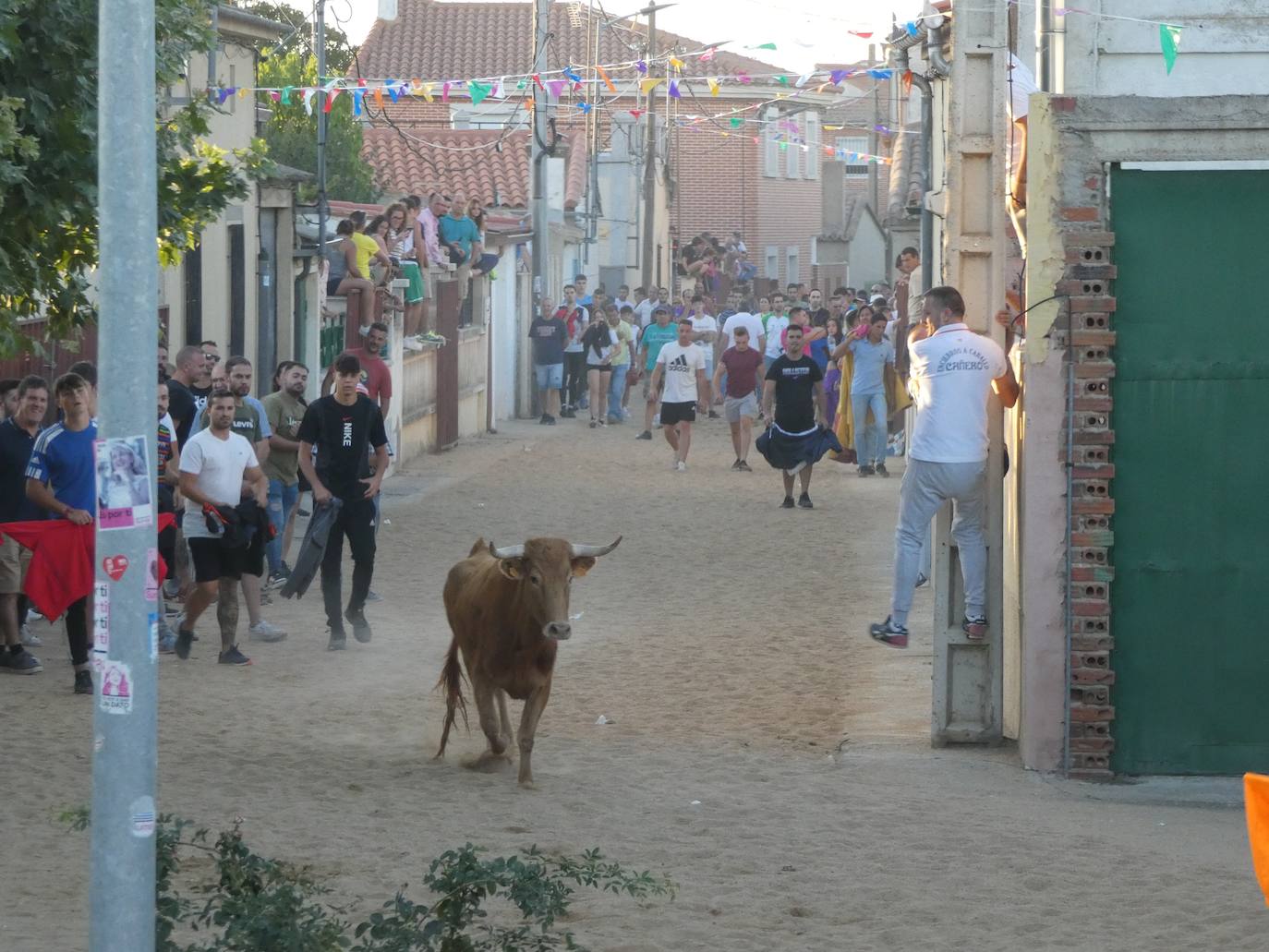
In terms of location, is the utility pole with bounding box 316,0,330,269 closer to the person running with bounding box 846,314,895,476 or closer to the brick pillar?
the person running with bounding box 846,314,895,476

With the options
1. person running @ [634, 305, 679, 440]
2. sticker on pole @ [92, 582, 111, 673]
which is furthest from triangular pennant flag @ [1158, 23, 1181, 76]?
person running @ [634, 305, 679, 440]

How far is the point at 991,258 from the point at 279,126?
2758cm

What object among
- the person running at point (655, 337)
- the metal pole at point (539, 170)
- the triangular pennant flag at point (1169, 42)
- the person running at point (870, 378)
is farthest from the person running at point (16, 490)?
the metal pole at point (539, 170)

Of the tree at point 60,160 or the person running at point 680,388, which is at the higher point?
the tree at point 60,160

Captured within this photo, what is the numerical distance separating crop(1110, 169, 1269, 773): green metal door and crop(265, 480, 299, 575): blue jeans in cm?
703

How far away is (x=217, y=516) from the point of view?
449 inches

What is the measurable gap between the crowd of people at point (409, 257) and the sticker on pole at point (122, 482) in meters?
14.9

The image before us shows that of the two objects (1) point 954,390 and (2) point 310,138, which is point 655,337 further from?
(1) point 954,390

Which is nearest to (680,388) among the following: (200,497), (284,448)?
(284,448)

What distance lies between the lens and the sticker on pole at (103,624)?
450 cm

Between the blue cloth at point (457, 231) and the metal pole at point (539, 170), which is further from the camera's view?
the metal pole at point (539, 170)

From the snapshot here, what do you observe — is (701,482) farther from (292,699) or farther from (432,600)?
(292,699)

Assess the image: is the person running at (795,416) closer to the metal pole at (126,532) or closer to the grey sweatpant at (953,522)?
the grey sweatpant at (953,522)

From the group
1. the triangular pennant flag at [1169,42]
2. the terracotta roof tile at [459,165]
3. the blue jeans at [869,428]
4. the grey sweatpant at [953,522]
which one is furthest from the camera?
the terracotta roof tile at [459,165]
